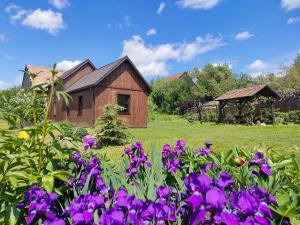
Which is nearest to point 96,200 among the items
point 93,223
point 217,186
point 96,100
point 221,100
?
point 93,223

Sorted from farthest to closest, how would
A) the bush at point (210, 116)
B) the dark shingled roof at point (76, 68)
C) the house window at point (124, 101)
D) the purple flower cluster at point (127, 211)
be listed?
the bush at point (210, 116) < the dark shingled roof at point (76, 68) < the house window at point (124, 101) < the purple flower cluster at point (127, 211)

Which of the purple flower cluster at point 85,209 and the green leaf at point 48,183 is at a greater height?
the green leaf at point 48,183

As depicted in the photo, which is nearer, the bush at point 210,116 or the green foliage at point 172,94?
the bush at point 210,116

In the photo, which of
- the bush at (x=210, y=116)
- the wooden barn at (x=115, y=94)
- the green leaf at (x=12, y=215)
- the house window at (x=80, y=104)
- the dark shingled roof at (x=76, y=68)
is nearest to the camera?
the green leaf at (x=12, y=215)

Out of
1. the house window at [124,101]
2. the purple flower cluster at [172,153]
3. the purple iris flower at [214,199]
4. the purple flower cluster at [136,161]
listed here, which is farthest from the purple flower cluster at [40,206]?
the house window at [124,101]

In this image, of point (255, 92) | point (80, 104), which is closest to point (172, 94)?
point (255, 92)

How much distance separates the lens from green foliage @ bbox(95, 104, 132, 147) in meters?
10.5

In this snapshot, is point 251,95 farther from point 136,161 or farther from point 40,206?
point 40,206

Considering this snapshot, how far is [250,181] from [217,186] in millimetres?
567

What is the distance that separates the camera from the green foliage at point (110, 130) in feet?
34.5

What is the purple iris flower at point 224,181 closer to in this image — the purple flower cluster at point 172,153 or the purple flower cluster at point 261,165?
the purple flower cluster at point 261,165

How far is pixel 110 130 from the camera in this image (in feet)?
34.4

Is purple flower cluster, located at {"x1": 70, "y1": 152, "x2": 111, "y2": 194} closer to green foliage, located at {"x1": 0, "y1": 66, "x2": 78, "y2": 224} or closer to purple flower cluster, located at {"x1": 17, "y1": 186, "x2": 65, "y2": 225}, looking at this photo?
green foliage, located at {"x1": 0, "y1": 66, "x2": 78, "y2": 224}

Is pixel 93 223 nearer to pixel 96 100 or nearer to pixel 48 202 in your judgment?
pixel 48 202
